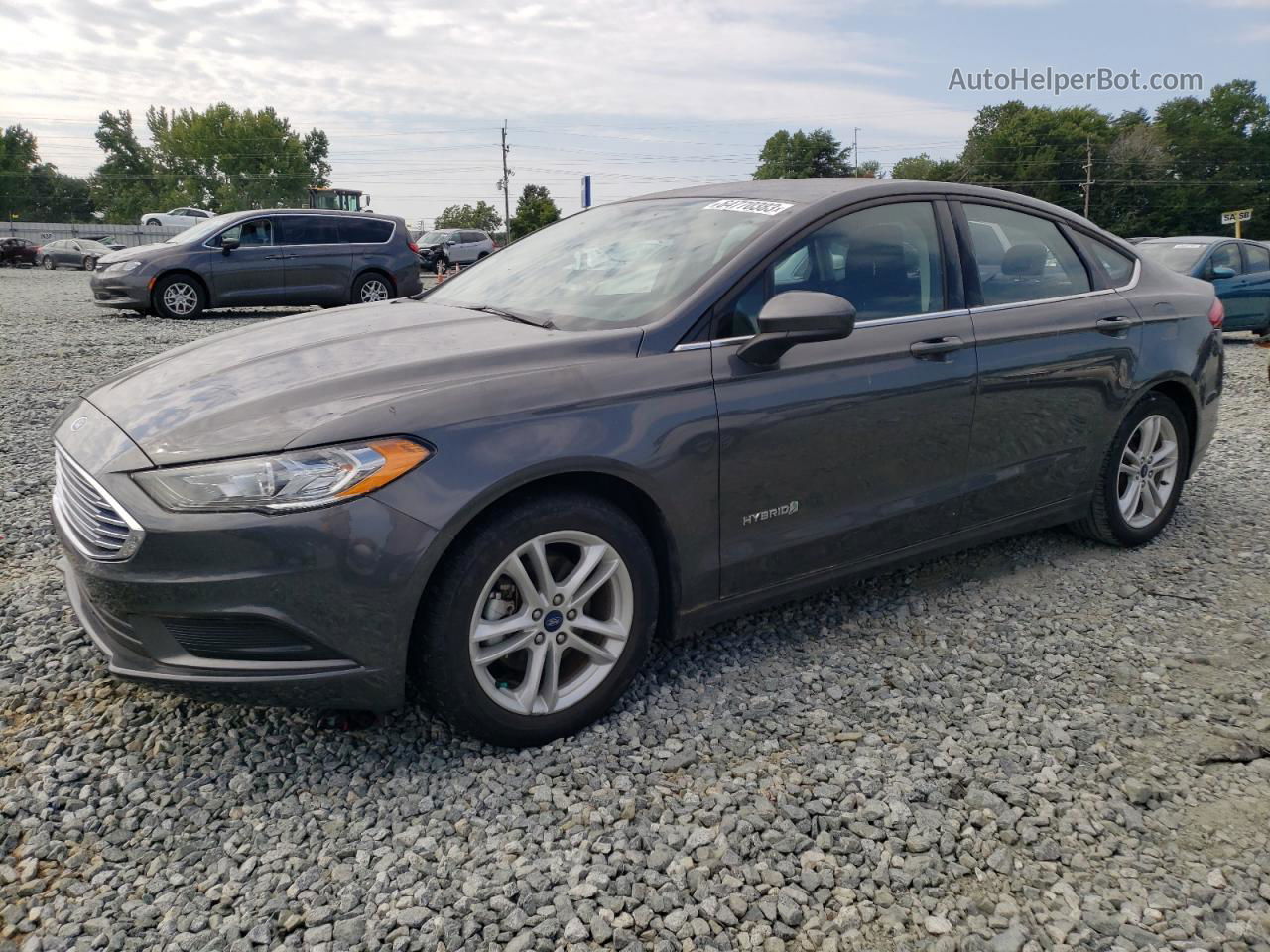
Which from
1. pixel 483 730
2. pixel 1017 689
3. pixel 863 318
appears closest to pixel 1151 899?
pixel 1017 689

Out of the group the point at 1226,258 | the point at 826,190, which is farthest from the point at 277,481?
the point at 1226,258

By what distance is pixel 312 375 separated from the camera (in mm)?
2799

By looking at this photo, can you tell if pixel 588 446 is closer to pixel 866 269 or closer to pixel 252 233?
pixel 866 269

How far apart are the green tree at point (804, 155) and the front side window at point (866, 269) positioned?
8312cm

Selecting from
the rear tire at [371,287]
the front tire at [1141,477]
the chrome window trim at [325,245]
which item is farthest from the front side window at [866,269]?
the chrome window trim at [325,245]

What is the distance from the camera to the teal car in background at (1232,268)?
13.0 metres

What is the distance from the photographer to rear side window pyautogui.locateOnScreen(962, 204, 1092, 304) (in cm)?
392

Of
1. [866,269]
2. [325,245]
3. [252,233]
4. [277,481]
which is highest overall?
[252,233]

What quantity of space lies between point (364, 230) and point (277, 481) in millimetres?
13992

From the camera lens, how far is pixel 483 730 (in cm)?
274

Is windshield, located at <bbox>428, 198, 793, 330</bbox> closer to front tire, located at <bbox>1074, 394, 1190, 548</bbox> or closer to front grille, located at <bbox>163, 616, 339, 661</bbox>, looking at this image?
front grille, located at <bbox>163, 616, 339, 661</bbox>

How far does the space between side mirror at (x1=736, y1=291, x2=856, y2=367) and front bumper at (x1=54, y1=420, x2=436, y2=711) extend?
122 centimetres

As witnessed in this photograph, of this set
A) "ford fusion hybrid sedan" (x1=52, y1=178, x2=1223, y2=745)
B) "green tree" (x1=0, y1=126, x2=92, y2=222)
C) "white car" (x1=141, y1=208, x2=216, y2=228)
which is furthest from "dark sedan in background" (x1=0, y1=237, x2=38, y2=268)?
"green tree" (x1=0, y1=126, x2=92, y2=222)

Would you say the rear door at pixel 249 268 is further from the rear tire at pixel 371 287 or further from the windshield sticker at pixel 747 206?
the windshield sticker at pixel 747 206
